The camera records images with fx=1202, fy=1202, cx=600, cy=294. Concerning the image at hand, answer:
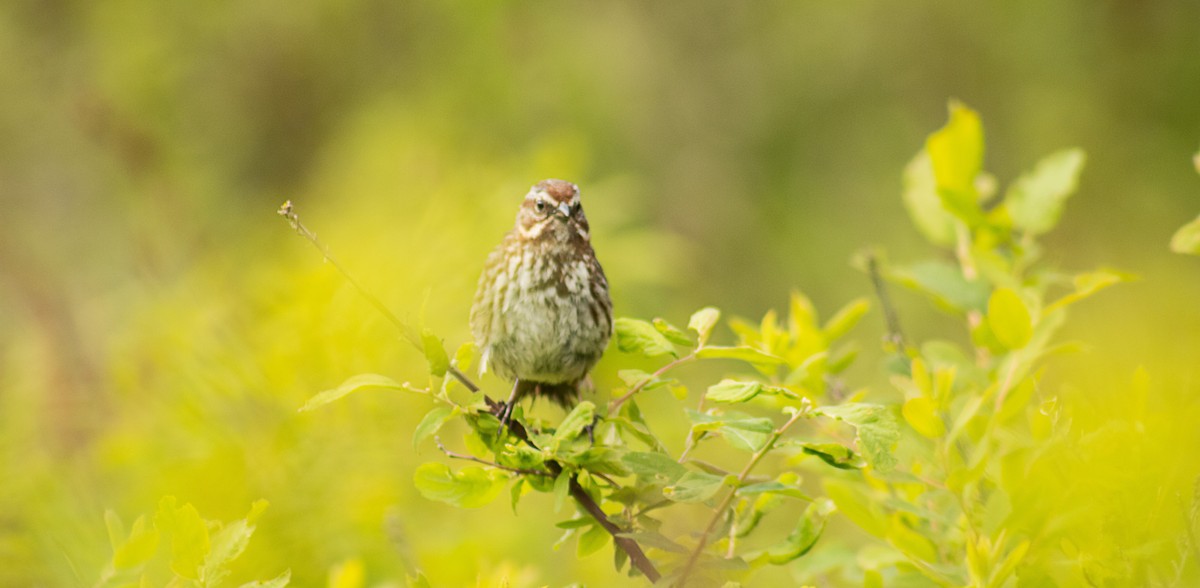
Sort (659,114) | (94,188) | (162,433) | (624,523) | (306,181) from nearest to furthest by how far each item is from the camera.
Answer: (624,523) < (162,433) < (94,188) < (306,181) < (659,114)

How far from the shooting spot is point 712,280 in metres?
9.17

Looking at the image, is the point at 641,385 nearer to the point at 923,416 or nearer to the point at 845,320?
the point at 923,416

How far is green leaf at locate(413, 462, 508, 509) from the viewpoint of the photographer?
176 centimetres

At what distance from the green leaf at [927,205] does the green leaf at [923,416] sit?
681 mm

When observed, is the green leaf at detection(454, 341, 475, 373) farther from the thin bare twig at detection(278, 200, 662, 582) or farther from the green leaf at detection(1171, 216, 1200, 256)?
the green leaf at detection(1171, 216, 1200, 256)

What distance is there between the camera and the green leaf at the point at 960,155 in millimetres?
2230

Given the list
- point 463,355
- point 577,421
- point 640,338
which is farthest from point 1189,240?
point 463,355

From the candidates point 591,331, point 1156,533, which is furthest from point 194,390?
point 1156,533

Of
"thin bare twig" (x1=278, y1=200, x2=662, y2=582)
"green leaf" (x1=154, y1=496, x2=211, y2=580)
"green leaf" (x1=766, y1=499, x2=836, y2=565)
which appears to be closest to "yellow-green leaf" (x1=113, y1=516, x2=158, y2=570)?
"green leaf" (x1=154, y1=496, x2=211, y2=580)

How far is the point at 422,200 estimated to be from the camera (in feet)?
18.3

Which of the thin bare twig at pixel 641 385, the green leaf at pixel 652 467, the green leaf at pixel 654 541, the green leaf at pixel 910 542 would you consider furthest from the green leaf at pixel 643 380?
the green leaf at pixel 910 542

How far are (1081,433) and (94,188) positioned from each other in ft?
25.3

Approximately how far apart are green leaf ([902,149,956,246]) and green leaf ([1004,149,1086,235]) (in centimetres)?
12

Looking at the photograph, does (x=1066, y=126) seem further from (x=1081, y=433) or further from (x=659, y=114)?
(x=1081, y=433)
